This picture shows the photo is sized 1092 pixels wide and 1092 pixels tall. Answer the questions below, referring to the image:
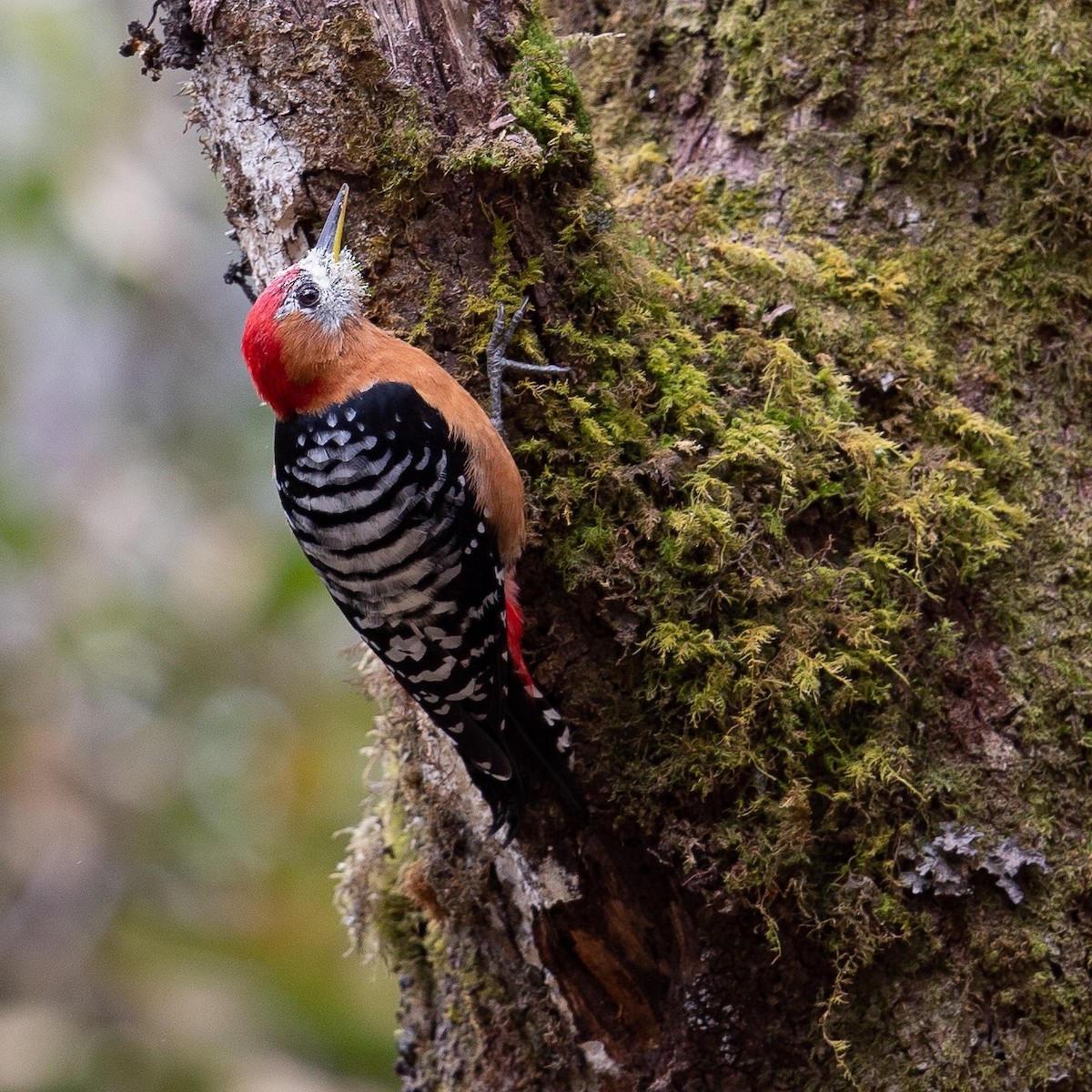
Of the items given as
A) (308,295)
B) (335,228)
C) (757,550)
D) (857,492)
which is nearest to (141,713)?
(308,295)

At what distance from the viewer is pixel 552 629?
2896mm

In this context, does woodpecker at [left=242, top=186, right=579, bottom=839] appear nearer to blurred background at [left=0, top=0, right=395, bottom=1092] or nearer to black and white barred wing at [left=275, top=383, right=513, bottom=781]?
black and white barred wing at [left=275, top=383, right=513, bottom=781]

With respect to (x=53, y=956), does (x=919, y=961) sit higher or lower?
lower

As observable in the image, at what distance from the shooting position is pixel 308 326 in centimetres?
311

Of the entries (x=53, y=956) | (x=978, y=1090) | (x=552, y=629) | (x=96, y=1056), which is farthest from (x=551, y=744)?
(x=53, y=956)

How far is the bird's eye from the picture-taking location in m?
2.95

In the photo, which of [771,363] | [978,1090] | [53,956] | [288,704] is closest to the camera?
[978,1090]

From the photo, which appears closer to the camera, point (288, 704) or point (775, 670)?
point (775, 670)

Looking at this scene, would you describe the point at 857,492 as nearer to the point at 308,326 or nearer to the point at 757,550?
the point at 757,550

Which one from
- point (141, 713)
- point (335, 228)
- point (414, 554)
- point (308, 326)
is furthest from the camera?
point (141, 713)

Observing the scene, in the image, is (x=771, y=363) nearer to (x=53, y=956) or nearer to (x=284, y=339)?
(x=284, y=339)

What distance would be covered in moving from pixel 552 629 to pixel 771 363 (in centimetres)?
97

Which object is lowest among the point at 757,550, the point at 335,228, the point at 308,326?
the point at 757,550

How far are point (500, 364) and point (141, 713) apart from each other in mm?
3873
